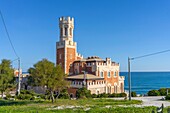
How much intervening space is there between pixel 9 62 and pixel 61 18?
27.6 metres

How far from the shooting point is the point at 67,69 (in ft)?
186

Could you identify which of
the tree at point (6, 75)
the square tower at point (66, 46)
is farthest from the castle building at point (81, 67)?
the tree at point (6, 75)

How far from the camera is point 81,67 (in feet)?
180

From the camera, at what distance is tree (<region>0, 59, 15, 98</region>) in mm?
33062

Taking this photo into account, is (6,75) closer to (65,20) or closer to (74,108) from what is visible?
(74,108)

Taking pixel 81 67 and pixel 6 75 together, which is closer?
pixel 6 75

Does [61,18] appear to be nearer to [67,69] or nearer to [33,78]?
[67,69]

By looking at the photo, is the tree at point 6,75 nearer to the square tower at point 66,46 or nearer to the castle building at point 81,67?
the castle building at point 81,67

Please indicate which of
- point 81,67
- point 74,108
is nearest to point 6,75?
point 74,108

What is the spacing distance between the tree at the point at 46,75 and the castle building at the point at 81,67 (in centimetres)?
1950

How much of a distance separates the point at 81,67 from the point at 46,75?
92.9ft

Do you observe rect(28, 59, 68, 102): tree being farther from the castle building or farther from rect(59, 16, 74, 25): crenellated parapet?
rect(59, 16, 74, 25): crenellated parapet

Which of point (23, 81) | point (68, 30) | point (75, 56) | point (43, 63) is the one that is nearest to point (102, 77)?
point (75, 56)

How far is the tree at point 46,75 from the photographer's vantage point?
1049 inches
